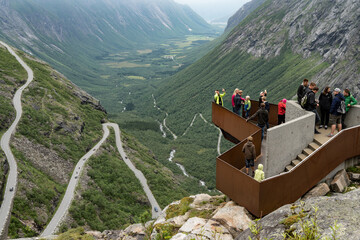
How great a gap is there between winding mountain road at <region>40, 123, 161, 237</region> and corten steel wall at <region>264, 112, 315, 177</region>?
38480 millimetres

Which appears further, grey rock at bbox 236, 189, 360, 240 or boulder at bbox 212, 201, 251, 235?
boulder at bbox 212, 201, 251, 235

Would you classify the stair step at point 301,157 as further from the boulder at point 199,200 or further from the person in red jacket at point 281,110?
the boulder at point 199,200

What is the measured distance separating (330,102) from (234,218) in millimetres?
10707

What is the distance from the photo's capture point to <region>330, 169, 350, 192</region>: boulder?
19.6 metres

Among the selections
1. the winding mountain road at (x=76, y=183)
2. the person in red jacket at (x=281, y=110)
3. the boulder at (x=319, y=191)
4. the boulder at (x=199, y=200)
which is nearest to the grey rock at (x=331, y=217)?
the boulder at (x=319, y=191)

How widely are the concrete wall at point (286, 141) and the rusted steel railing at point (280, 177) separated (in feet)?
5.94

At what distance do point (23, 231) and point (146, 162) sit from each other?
55.3 meters

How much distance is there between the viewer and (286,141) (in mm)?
20812

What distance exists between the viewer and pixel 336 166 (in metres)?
20.3

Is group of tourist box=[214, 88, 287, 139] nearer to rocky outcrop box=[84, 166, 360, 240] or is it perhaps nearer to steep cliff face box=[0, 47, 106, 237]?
rocky outcrop box=[84, 166, 360, 240]

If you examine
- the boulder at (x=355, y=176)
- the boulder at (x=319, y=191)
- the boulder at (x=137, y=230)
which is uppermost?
the boulder at (x=355, y=176)

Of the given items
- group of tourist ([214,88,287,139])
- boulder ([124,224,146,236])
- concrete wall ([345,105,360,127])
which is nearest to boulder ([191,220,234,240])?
group of tourist ([214,88,287,139])

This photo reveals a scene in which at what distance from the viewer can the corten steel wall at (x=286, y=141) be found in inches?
784

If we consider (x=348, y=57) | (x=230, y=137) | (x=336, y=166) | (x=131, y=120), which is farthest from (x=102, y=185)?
(x=348, y=57)
